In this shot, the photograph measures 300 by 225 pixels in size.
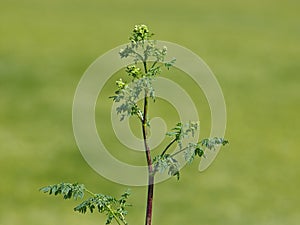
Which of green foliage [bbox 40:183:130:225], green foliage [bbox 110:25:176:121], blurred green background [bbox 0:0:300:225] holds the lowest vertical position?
green foliage [bbox 40:183:130:225]

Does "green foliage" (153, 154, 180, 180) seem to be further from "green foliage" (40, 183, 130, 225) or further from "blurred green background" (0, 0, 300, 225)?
"blurred green background" (0, 0, 300, 225)

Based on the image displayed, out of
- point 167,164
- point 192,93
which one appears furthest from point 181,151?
point 192,93

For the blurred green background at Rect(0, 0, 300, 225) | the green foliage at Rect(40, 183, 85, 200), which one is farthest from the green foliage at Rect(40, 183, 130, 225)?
the blurred green background at Rect(0, 0, 300, 225)

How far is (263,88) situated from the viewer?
145 inches

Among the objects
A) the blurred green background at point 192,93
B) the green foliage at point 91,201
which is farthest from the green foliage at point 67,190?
the blurred green background at point 192,93

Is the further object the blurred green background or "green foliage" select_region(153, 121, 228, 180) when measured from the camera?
the blurred green background

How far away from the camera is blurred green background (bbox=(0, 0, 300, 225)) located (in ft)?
7.43

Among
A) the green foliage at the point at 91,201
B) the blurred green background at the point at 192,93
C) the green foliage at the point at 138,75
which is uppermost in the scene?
the blurred green background at the point at 192,93

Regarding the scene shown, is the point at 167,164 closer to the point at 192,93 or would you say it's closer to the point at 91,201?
the point at 91,201

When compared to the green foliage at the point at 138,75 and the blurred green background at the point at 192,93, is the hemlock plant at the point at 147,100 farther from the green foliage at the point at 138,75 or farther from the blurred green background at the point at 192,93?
the blurred green background at the point at 192,93

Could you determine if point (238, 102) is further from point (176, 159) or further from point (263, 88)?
point (176, 159)

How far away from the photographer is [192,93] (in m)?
3.59

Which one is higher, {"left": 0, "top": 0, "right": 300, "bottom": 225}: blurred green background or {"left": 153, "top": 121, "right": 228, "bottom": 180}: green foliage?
{"left": 0, "top": 0, "right": 300, "bottom": 225}: blurred green background

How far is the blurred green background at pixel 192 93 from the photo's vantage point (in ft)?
7.43
